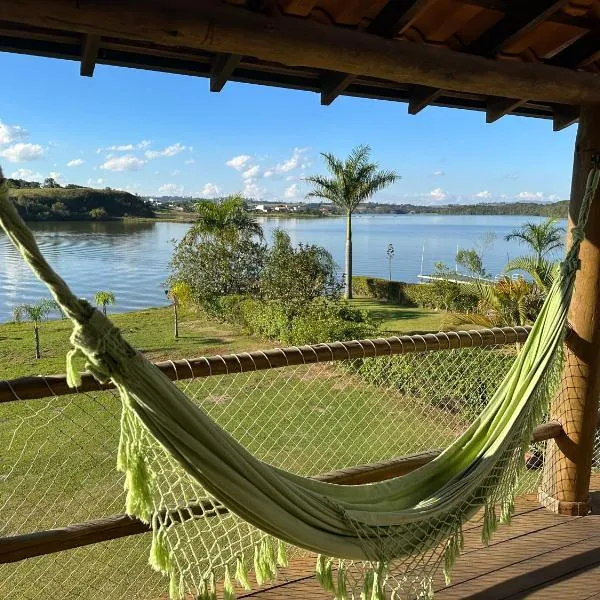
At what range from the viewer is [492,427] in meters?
1.41

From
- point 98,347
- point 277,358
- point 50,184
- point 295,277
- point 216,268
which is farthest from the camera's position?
point 50,184

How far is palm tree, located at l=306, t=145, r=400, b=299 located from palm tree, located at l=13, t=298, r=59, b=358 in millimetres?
7655

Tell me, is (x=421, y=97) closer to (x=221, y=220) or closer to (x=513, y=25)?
(x=513, y=25)

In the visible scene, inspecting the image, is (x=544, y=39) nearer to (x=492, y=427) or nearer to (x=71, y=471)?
(x=492, y=427)

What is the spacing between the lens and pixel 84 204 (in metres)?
15.8

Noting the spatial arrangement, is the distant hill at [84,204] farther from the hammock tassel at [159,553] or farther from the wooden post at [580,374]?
the hammock tassel at [159,553]

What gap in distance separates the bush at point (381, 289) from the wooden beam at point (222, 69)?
45.2 feet

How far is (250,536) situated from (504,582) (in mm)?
806

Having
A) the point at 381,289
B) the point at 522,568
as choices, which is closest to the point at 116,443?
the point at 522,568

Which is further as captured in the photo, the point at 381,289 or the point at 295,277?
the point at 381,289

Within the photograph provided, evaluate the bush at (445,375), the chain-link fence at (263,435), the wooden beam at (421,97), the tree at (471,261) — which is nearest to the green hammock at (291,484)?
the wooden beam at (421,97)

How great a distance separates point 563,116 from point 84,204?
15.8 m

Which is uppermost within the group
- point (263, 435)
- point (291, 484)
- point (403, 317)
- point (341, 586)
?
point (291, 484)

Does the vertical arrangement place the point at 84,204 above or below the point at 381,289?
above
